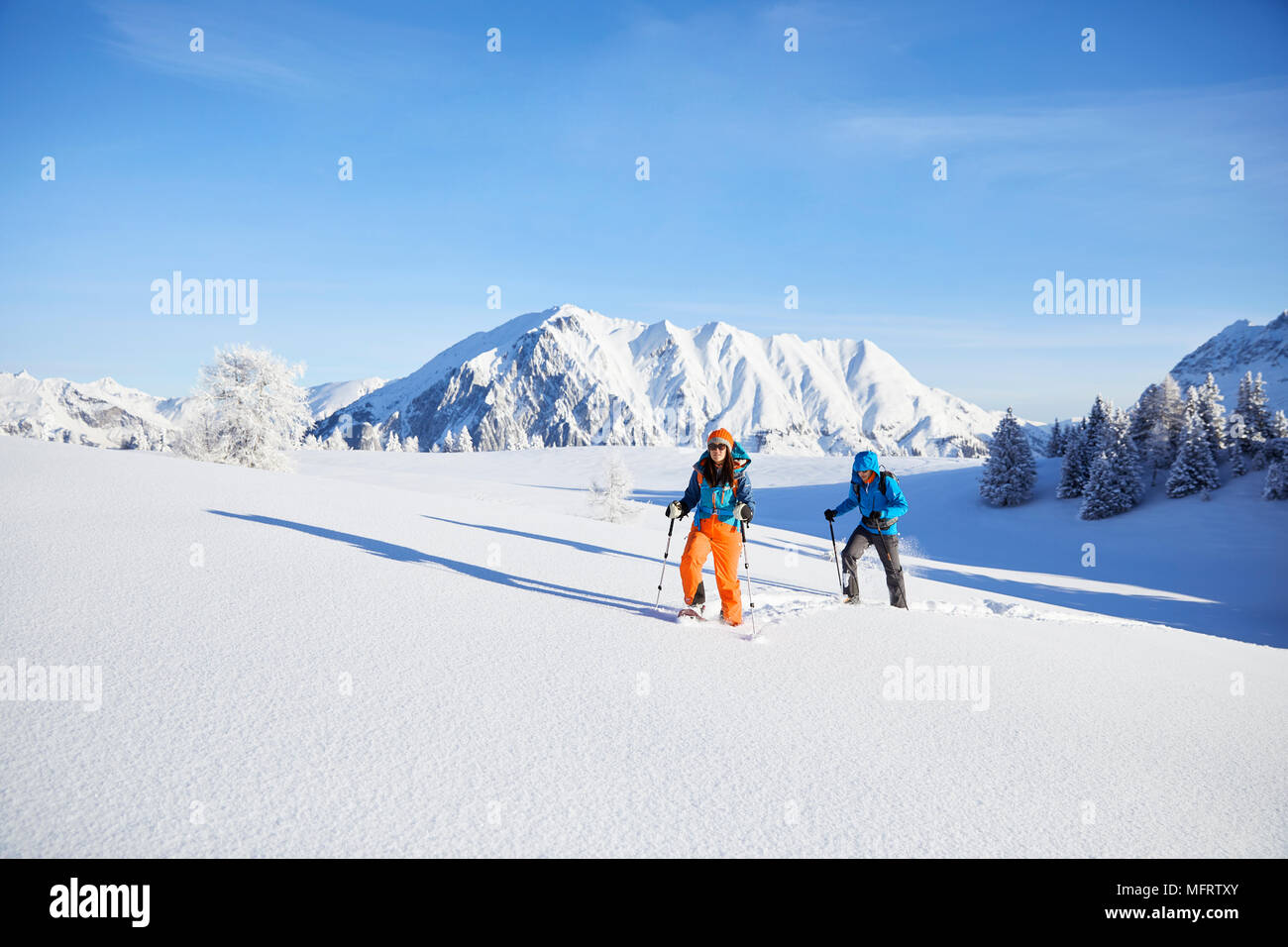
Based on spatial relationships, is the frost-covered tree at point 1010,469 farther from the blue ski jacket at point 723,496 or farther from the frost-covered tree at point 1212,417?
the blue ski jacket at point 723,496

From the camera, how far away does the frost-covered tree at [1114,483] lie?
→ 4228 cm

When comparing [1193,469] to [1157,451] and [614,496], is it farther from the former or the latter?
[614,496]

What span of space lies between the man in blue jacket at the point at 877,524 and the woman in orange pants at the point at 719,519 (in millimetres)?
2569

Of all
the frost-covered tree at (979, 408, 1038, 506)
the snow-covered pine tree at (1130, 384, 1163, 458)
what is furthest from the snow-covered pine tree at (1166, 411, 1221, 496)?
the frost-covered tree at (979, 408, 1038, 506)

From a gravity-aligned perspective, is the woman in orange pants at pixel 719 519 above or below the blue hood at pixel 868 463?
below

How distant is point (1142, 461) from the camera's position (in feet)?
154

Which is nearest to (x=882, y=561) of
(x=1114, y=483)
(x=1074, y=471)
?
(x=1114, y=483)

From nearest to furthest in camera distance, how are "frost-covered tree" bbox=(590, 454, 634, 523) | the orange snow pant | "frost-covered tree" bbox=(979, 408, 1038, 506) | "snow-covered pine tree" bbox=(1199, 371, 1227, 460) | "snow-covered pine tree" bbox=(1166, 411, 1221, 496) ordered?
the orange snow pant
"frost-covered tree" bbox=(590, 454, 634, 523)
"snow-covered pine tree" bbox=(1166, 411, 1221, 496)
"snow-covered pine tree" bbox=(1199, 371, 1227, 460)
"frost-covered tree" bbox=(979, 408, 1038, 506)

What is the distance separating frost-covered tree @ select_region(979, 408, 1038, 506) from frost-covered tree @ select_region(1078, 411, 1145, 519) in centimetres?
564

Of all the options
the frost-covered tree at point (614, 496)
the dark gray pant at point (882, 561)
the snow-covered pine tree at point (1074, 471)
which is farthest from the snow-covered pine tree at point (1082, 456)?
the dark gray pant at point (882, 561)

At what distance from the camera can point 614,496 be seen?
3875 cm

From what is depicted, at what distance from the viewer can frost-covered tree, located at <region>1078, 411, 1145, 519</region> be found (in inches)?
1665

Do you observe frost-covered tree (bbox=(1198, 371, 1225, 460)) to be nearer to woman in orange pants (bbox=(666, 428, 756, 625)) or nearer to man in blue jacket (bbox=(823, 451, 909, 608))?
man in blue jacket (bbox=(823, 451, 909, 608))
